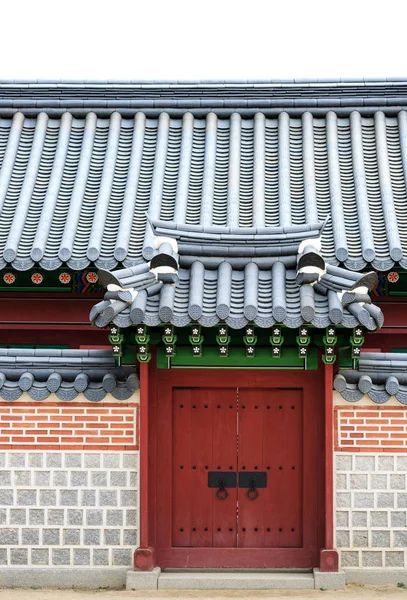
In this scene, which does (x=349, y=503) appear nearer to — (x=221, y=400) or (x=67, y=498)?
(x=221, y=400)

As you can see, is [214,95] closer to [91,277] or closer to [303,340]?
[91,277]

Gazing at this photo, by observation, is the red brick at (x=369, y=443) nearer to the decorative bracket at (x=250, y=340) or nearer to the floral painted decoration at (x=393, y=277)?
the decorative bracket at (x=250, y=340)

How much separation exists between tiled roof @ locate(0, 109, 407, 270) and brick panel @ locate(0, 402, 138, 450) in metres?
2.03

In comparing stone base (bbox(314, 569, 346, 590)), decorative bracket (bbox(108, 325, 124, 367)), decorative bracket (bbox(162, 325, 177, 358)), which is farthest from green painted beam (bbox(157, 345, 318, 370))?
stone base (bbox(314, 569, 346, 590))

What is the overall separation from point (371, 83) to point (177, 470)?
21.6 feet

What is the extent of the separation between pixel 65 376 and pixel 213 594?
2.48 meters

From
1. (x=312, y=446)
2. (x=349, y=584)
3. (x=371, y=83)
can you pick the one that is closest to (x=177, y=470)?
(x=312, y=446)

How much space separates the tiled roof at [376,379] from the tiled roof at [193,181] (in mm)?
1587

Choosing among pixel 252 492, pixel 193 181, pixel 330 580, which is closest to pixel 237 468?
pixel 252 492

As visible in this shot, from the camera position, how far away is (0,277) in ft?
35.3

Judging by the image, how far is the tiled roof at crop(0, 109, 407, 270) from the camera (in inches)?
420

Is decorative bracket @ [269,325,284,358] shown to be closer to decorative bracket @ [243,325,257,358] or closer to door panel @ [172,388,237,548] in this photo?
decorative bracket @ [243,325,257,358]

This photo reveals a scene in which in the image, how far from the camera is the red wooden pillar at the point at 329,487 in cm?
858

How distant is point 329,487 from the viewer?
28.3 feet
